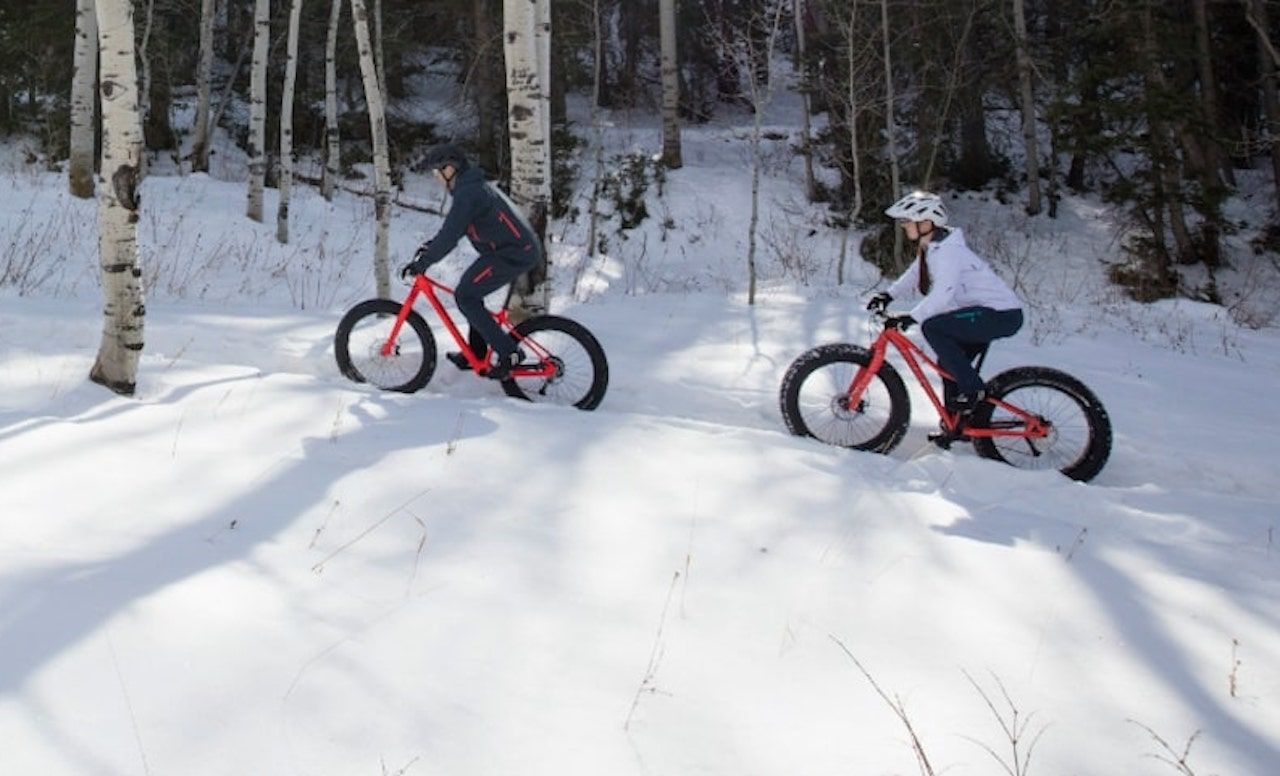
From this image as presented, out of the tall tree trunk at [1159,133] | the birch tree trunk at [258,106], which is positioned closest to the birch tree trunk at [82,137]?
the birch tree trunk at [258,106]

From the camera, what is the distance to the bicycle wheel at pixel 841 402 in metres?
6.29

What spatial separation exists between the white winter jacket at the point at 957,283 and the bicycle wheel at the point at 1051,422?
0.52 meters

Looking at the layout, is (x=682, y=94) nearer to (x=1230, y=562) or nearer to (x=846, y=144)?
(x=846, y=144)

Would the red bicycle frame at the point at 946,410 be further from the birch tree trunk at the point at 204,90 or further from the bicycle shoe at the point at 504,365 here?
the birch tree trunk at the point at 204,90

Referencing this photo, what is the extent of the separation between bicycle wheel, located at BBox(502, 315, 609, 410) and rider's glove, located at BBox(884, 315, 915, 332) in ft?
6.35

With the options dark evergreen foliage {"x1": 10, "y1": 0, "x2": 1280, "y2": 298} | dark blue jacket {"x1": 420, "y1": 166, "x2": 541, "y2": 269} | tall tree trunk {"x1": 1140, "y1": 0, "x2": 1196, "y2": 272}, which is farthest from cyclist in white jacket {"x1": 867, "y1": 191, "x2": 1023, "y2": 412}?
tall tree trunk {"x1": 1140, "y1": 0, "x2": 1196, "y2": 272}

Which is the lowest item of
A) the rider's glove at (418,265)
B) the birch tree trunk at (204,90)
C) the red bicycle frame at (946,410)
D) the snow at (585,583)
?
the snow at (585,583)

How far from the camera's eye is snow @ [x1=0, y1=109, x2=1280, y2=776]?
2.69 m

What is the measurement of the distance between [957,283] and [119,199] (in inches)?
196

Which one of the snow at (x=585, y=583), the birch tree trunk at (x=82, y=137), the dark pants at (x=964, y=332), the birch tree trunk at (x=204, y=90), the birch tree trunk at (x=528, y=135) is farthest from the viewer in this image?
the birch tree trunk at (x=204, y=90)

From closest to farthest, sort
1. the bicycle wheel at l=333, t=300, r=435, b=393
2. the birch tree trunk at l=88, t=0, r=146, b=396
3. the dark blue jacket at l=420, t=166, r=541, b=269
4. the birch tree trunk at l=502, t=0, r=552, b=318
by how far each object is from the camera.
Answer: the birch tree trunk at l=88, t=0, r=146, b=396 → the dark blue jacket at l=420, t=166, r=541, b=269 → the bicycle wheel at l=333, t=300, r=435, b=393 → the birch tree trunk at l=502, t=0, r=552, b=318

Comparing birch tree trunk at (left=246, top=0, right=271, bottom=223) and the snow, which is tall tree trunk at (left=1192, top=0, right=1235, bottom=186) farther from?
birch tree trunk at (left=246, top=0, right=271, bottom=223)

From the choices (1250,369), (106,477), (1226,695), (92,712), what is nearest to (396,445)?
(106,477)

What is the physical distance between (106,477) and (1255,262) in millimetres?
21047
